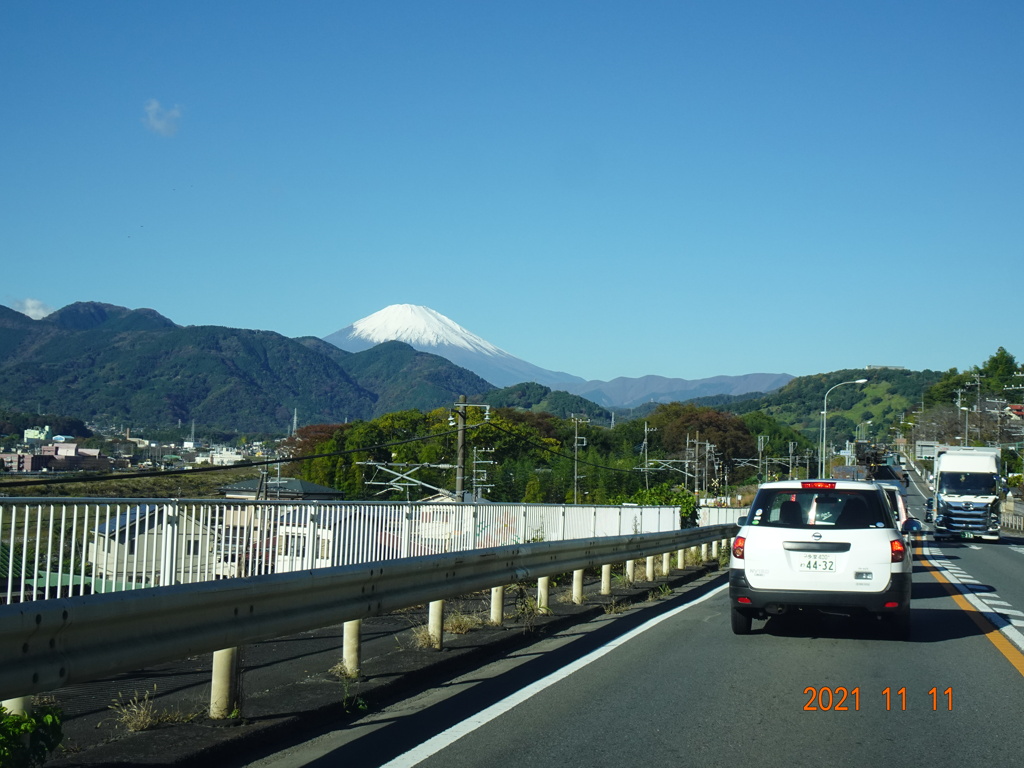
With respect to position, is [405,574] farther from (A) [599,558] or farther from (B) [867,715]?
(A) [599,558]

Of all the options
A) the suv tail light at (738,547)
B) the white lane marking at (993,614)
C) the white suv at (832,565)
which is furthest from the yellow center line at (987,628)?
the suv tail light at (738,547)

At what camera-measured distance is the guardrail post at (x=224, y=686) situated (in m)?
6.21

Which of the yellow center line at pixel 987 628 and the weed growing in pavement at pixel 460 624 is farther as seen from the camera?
the weed growing in pavement at pixel 460 624

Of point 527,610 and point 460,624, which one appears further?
point 527,610

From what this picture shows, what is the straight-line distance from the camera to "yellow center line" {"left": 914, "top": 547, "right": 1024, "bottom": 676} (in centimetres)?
998

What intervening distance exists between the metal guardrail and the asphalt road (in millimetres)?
728

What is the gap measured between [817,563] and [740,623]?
3.88 ft

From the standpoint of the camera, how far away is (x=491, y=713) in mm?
7137

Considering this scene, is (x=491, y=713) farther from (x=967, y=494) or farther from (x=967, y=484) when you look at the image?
(x=967, y=484)

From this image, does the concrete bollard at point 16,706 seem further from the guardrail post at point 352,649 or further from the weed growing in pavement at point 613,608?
the weed growing in pavement at point 613,608

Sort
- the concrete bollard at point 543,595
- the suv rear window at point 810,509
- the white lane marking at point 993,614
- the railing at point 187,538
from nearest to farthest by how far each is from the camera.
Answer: the railing at point 187,538 < the suv rear window at point 810,509 < the white lane marking at point 993,614 < the concrete bollard at point 543,595

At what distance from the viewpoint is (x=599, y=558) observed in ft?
45.3

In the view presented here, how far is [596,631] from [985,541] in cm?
3549
